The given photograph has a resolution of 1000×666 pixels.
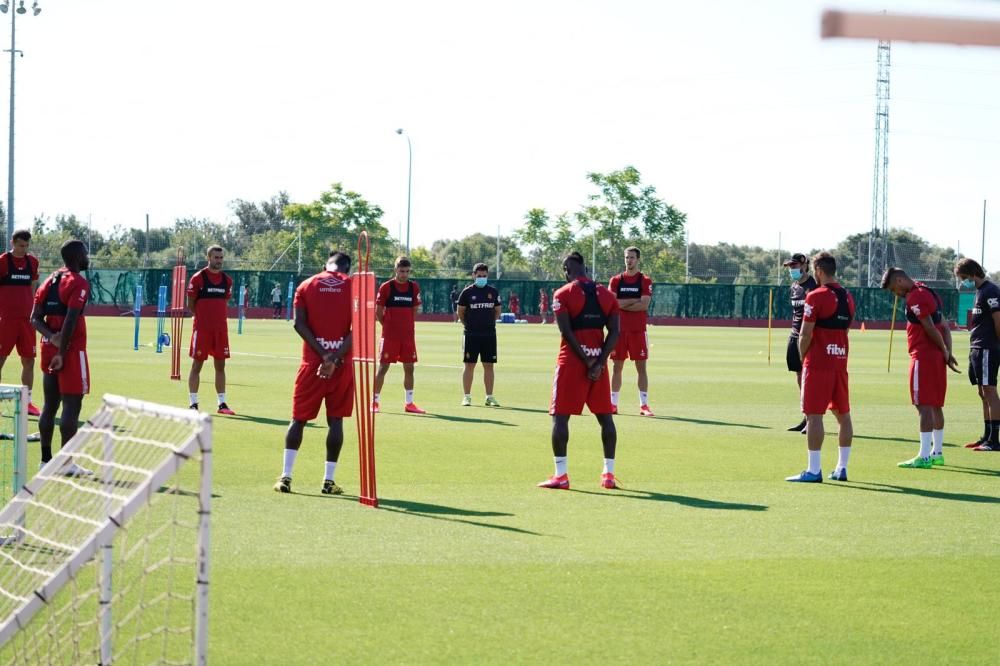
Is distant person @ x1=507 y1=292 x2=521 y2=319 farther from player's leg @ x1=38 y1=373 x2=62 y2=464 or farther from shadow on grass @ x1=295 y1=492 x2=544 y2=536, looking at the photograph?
shadow on grass @ x1=295 y1=492 x2=544 y2=536

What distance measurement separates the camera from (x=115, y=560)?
8.32 m

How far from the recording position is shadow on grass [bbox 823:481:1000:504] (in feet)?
38.3

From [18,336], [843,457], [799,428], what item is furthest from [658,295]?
[843,457]

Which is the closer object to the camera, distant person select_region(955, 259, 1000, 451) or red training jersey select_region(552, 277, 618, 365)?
red training jersey select_region(552, 277, 618, 365)

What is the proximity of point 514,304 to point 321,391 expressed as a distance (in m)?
61.6

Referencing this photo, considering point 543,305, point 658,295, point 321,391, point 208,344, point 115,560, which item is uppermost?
point 658,295

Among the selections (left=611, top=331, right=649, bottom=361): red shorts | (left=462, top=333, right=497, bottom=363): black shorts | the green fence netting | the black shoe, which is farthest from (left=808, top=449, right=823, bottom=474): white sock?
the green fence netting

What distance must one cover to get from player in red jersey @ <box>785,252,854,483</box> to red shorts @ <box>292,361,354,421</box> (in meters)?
4.14

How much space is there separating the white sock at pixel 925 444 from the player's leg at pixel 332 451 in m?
6.12

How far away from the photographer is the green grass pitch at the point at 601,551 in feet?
21.9

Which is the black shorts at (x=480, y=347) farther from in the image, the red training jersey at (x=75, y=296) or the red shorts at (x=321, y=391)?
the red training jersey at (x=75, y=296)

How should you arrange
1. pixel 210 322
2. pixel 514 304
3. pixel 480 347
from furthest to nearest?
pixel 514 304, pixel 480 347, pixel 210 322

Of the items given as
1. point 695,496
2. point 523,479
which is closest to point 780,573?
point 695,496

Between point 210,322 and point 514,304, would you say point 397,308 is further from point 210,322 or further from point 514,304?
point 514,304
